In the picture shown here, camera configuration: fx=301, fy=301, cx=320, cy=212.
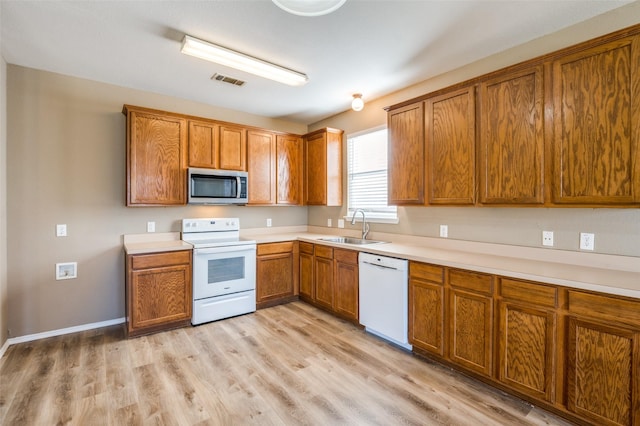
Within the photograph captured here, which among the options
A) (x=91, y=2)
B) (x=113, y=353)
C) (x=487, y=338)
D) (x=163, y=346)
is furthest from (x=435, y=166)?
(x=113, y=353)

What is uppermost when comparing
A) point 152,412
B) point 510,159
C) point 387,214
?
point 510,159

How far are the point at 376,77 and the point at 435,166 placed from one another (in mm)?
1187

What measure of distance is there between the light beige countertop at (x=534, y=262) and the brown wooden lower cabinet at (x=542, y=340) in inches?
2.3

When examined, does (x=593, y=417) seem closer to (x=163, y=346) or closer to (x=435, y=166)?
(x=435, y=166)

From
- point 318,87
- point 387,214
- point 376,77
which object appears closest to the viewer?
point 376,77

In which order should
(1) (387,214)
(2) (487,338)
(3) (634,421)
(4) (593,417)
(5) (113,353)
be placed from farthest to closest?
(1) (387,214) → (5) (113,353) → (2) (487,338) → (4) (593,417) → (3) (634,421)

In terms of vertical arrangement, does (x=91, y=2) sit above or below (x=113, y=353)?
above

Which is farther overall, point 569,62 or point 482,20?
point 482,20

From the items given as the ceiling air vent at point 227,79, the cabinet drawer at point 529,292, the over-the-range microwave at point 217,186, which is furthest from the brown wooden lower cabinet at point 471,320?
the ceiling air vent at point 227,79

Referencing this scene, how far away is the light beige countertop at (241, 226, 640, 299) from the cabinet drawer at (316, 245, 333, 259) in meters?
0.34

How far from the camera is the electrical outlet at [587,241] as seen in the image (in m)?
2.18

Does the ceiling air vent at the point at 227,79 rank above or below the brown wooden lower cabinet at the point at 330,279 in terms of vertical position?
above

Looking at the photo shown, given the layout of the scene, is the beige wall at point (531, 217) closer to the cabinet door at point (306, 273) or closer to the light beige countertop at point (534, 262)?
the light beige countertop at point (534, 262)

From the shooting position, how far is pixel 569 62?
204cm
